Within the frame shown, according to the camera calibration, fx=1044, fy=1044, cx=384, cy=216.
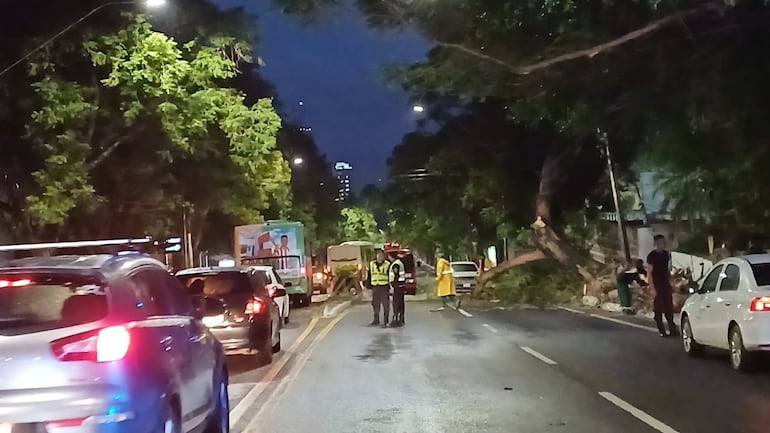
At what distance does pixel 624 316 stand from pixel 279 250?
14650 millimetres

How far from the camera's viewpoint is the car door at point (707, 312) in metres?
14.8

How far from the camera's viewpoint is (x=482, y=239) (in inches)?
2206

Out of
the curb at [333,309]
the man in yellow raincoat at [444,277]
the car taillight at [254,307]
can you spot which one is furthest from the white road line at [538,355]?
the curb at [333,309]

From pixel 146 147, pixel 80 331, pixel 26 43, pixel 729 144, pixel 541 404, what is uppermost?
pixel 26 43

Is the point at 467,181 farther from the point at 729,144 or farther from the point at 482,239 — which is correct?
the point at 729,144

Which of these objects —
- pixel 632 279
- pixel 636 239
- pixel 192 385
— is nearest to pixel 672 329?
pixel 632 279

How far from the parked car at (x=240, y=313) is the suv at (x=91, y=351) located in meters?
7.05

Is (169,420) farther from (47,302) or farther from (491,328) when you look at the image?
(491,328)

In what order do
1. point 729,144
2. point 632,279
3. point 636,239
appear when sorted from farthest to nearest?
point 636,239
point 632,279
point 729,144

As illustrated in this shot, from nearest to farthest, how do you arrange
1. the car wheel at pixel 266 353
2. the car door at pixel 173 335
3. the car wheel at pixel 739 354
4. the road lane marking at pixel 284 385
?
the car door at pixel 173 335
the road lane marking at pixel 284 385
the car wheel at pixel 739 354
the car wheel at pixel 266 353

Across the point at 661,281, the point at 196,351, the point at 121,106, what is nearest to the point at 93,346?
the point at 196,351

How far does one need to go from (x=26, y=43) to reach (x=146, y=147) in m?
5.55

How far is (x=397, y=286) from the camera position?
75.9 ft

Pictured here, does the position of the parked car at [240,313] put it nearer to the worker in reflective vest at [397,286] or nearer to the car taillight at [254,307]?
the car taillight at [254,307]
